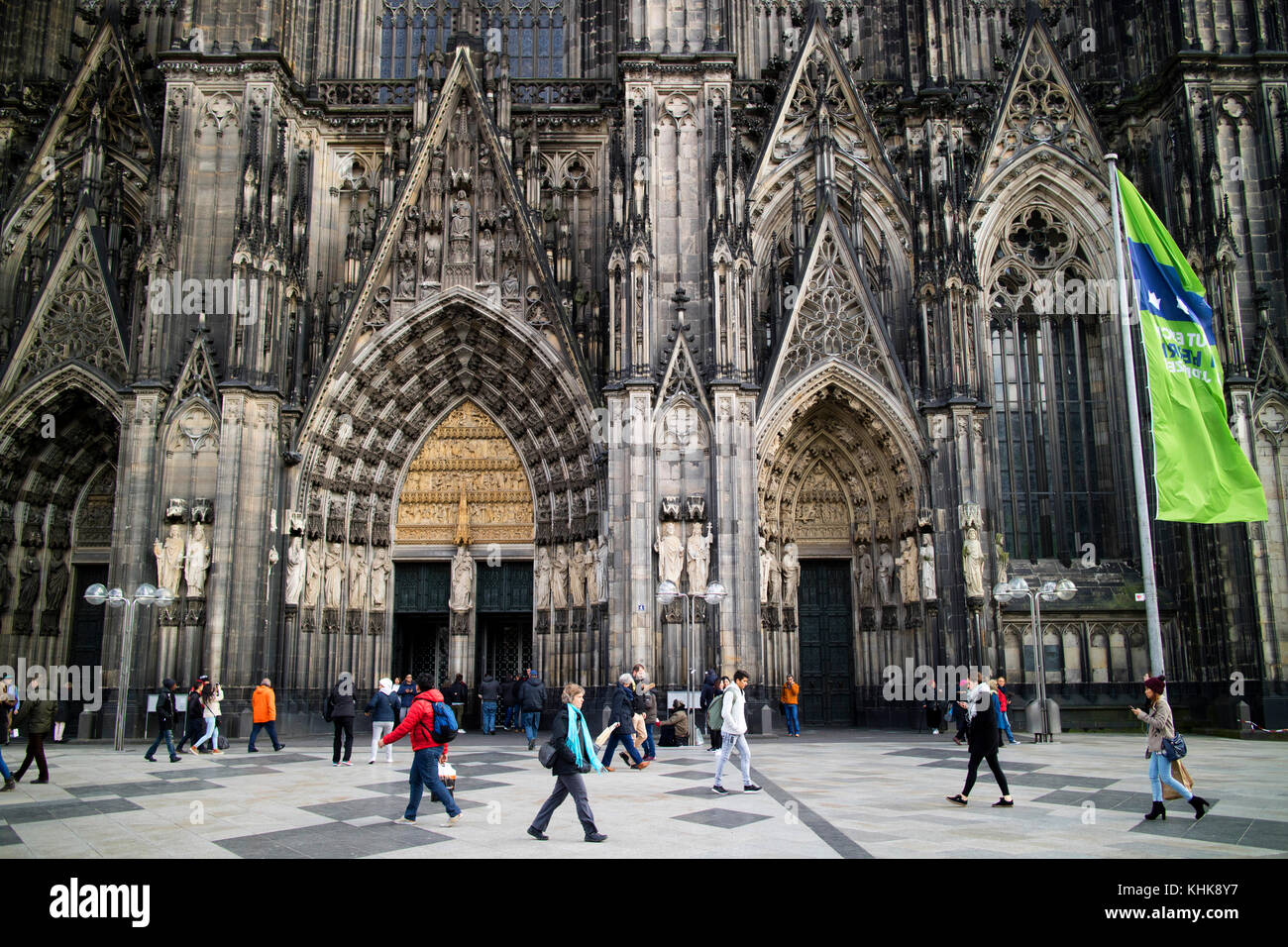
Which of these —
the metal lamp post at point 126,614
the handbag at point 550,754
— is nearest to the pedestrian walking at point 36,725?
the metal lamp post at point 126,614

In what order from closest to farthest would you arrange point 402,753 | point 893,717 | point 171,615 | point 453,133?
point 402,753 < point 171,615 < point 893,717 < point 453,133

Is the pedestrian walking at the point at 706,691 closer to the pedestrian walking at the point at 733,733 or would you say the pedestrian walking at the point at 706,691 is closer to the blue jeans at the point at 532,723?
the blue jeans at the point at 532,723

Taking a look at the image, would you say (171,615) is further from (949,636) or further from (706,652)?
(949,636)

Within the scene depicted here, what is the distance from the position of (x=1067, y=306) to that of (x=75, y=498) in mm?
25659

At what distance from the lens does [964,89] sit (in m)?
25.3

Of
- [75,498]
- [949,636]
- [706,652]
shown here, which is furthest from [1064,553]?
[75,498]

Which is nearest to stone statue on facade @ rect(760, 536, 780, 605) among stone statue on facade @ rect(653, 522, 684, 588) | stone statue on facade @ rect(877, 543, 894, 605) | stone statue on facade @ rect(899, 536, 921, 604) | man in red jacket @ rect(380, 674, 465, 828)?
stone statue on facade @ rect(877, 543, 894, 605)

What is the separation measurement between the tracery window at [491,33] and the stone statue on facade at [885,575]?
15.4m

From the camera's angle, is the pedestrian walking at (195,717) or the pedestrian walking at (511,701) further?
the pedestrian walking at (511,701)

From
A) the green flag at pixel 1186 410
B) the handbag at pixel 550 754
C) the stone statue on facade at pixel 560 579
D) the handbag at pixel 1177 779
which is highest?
the green flag at pixel 1186 410

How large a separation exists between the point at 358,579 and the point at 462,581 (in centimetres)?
250

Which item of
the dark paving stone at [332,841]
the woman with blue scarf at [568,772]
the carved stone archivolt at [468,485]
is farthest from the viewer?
the carved stone archivolt at [468,485]

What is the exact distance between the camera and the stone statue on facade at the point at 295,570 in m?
21.9

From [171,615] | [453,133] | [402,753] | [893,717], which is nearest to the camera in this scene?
[402,753]
